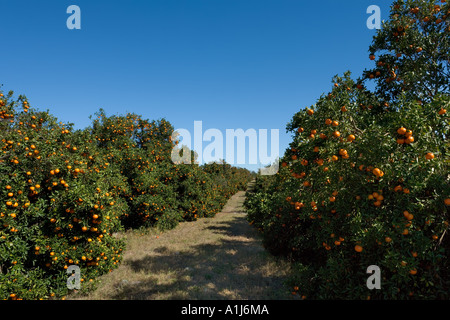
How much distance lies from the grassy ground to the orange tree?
3.67ft

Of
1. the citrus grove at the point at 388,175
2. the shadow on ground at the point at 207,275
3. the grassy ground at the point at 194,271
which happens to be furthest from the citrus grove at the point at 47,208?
the citrus grove at the point at 388,175

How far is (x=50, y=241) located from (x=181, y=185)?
29.9 feet

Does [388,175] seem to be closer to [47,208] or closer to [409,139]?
[409,139]

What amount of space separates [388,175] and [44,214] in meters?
6.74

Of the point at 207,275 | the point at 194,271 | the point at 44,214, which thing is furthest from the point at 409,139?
the point at 44,214

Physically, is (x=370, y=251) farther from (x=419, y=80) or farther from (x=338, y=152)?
(x=419, y=80)

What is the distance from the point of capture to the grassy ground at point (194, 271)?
5.38 m

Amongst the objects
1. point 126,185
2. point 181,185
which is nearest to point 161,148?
point 181,185

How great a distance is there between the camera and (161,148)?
47.2ft

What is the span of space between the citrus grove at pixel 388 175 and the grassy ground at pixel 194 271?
2.21m

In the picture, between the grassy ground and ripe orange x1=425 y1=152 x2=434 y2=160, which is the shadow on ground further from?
ripe orange x1=425 y1=152 x2=434 y2=160

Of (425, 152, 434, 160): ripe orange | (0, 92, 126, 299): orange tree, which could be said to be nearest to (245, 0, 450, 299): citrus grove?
(425, 152, 434, 160): ripe orange

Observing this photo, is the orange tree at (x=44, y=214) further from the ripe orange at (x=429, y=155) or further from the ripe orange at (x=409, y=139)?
the ripe orange at (x=429, y=155)

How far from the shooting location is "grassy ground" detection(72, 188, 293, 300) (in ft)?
17.6
